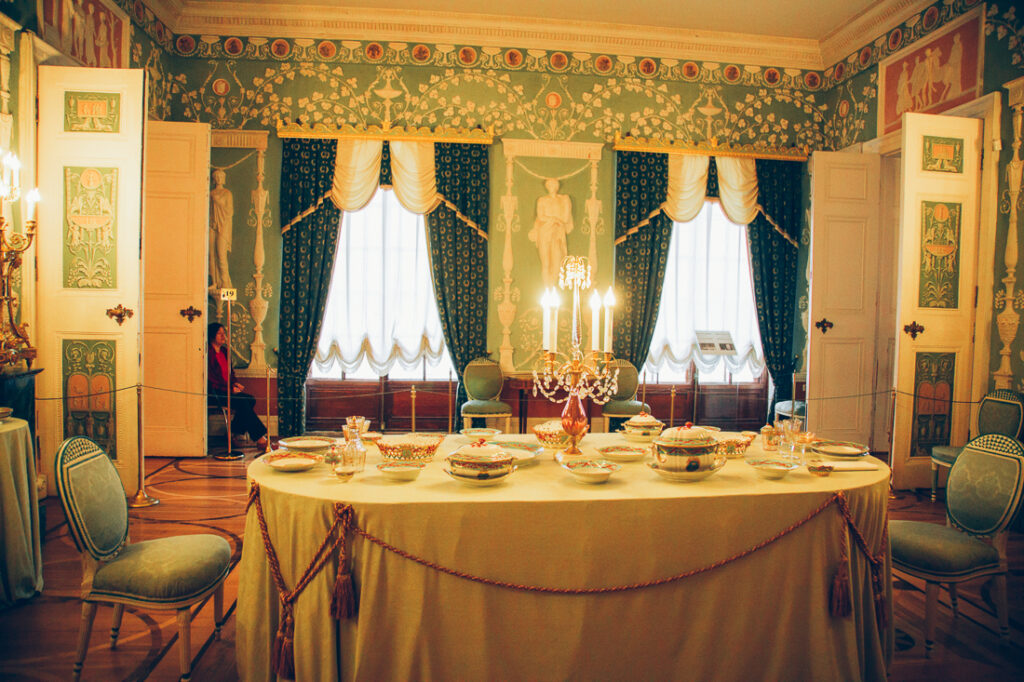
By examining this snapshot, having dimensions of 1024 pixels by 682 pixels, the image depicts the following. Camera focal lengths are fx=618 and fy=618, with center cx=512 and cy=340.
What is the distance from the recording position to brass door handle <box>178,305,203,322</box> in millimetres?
5699

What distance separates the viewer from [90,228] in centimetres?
444

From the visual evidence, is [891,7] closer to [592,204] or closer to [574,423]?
[592,204]

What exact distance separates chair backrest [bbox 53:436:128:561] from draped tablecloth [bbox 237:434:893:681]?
0.55 m

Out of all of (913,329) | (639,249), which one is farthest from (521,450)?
(639,249)

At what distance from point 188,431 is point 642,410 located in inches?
168

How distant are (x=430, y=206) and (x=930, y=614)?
5.26 m

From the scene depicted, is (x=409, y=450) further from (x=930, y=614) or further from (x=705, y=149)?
(x=705, y=149)

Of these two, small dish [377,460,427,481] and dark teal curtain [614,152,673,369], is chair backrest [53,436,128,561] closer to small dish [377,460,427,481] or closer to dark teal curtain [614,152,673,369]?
small dish [377,460,427,481]

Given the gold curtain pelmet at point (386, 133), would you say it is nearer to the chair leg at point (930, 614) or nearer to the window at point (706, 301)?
the window at point (706, 301)

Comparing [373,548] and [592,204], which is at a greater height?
[592,204]

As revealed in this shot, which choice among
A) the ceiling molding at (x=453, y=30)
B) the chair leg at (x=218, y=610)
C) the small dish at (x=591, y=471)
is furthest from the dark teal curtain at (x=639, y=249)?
the chair leg at (x=218, y=610)

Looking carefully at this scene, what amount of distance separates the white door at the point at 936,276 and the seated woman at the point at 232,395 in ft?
18.8

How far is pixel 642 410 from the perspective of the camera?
5.89 metres

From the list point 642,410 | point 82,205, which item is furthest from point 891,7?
point 82,205
